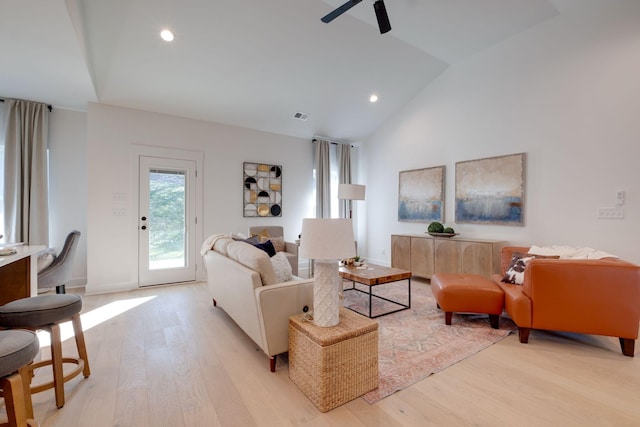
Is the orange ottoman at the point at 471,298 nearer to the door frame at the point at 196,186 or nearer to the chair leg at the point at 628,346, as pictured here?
the chair leg at the point at 628,346

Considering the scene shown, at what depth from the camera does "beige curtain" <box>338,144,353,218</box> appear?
6.31 m

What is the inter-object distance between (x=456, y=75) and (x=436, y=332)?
4.05m

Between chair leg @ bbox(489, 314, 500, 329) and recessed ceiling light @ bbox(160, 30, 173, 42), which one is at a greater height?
recessed ceiling light @ bbox(160, 30, 173, 42)

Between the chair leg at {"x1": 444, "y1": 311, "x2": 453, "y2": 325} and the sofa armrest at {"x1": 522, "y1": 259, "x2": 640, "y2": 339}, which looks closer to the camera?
the sofa armrest at {"x1": 522, "y1": 259, "x2": 640, "y2": 339}

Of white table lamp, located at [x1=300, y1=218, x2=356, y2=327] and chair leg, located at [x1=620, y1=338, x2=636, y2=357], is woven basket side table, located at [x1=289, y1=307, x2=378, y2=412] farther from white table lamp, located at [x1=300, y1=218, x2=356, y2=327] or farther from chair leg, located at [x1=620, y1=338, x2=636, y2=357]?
chair leg, located at [x1=620, y1=338, x2=636, y2=357]

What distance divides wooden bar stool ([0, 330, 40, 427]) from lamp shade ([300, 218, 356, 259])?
133 centimetres

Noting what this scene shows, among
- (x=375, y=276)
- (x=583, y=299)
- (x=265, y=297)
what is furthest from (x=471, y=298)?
(x=265, y=297)

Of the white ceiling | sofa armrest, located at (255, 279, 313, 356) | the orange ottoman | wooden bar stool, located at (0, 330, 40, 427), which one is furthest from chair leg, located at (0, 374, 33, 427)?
the orange ottoman

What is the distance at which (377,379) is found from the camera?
189 centimetres

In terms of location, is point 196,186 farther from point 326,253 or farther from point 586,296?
point 586,296

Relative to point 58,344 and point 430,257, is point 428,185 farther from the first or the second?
point 58,344

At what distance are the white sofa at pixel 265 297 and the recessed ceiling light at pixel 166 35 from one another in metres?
2.52

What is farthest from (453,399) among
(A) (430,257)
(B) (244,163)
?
(B) (244,163)

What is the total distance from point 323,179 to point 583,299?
4457 mm
